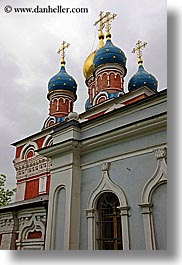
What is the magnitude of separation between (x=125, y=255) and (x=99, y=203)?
96 centimetres

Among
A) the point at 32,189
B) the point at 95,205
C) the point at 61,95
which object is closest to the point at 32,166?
the point at 32,189

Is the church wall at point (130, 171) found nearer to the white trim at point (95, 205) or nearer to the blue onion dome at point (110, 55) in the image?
the white trim at point (95, 205)

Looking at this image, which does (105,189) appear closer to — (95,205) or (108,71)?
(95,205)

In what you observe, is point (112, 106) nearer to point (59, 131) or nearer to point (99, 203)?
point (59, 131)

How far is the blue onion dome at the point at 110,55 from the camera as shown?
883cm

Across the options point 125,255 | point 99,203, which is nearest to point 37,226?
point 99,203

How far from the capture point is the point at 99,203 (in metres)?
3.80

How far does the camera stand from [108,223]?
3.69 metres

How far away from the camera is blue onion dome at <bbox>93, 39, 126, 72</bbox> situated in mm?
8828

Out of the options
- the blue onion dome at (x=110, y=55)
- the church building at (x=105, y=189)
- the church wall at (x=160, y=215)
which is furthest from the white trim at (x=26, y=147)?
the church wall at (x=160, y=215)

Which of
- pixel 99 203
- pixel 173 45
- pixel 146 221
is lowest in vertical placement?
pixel 146 221

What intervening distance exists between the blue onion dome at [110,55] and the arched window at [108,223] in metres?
5.89
